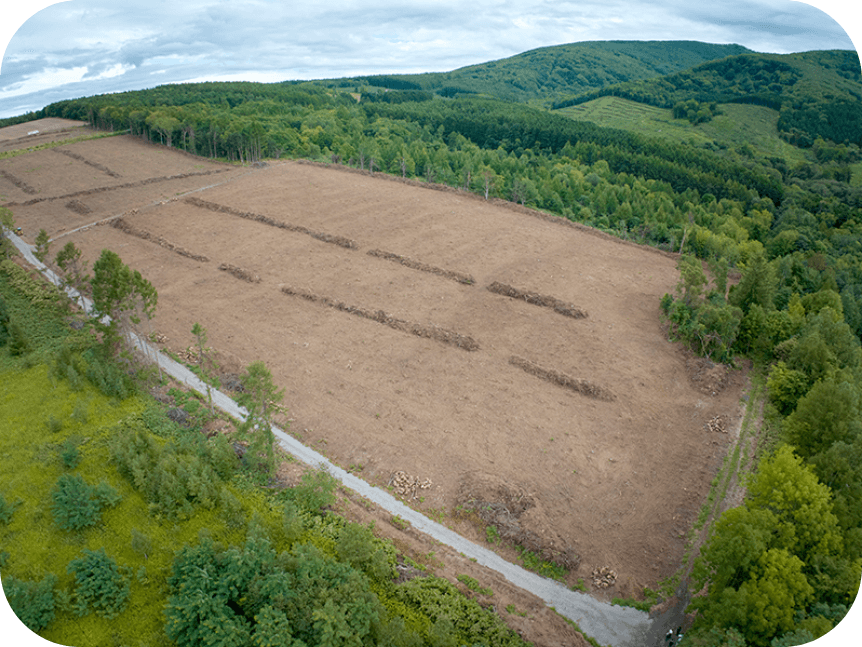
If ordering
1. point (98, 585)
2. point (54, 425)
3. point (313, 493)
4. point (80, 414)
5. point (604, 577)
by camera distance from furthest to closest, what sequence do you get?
point (80, 414) → point (54, 425) → point (313, 493) → point (604, 577) → point (98, 585)

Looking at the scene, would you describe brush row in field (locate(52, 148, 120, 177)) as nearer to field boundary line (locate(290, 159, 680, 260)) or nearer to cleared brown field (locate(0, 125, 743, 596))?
cleared brown field (locate(0, 125, 743, 596))

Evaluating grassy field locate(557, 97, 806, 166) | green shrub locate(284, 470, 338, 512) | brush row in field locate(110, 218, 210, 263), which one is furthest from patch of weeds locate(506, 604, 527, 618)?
grassy field locate(557, 97, 806, 166)

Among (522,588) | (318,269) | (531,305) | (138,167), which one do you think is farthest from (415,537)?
(138,167)

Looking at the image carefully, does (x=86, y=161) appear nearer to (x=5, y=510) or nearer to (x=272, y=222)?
(x=272, y=222)

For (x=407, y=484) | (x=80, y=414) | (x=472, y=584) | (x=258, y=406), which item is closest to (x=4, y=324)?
(x=80, y=414)

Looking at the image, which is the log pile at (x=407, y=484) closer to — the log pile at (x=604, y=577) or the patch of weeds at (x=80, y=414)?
the log pile at (x=604, y=577)

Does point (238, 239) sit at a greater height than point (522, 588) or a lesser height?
greater

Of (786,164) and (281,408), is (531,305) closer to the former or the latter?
(281,408)
